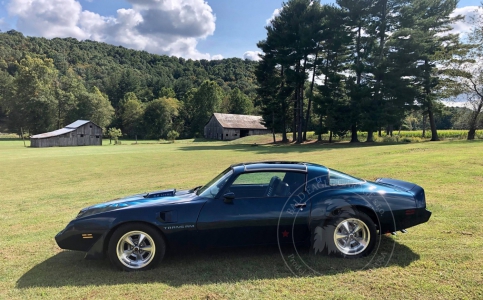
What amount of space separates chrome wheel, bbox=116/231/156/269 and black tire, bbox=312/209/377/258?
228 centimetres

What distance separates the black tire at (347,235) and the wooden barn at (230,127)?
63713 millimetres

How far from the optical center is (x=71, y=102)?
242 feet

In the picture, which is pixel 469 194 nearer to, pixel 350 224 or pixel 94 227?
pixel 350 224

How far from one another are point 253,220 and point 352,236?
1431 mm

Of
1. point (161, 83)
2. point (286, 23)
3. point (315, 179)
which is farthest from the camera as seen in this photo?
point (161, 83)

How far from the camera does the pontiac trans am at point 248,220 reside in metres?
4.05

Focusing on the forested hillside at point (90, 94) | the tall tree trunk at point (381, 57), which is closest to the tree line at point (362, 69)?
the tall tree trunk at point (381, 57)

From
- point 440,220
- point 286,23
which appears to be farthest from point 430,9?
point 440,220

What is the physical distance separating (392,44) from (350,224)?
35.8m

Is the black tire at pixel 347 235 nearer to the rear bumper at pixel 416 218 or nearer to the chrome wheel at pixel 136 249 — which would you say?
the rear bumper at pixel 416 218

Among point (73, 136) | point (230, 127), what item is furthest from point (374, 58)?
point (73, 136)

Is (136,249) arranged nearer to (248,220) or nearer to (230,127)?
(248,220)

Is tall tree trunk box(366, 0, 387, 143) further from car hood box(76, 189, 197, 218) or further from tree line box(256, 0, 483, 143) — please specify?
car hood box(76, 189, 197, 218)

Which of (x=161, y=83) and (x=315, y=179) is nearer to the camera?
(x=315, y=179)
